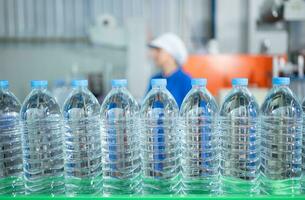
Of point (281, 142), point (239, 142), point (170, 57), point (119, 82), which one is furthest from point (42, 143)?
point (170, 57)

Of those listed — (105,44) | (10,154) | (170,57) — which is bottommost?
(10,154)

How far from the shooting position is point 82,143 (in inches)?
55.1

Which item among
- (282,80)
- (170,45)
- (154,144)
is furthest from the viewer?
(170,45)

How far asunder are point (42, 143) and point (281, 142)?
0.84 meters

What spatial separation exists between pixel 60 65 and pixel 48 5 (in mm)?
818

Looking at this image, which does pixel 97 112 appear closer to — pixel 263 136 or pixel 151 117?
pixel 151 117

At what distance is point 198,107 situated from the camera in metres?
1.42

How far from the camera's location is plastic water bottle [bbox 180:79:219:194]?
1311 mm

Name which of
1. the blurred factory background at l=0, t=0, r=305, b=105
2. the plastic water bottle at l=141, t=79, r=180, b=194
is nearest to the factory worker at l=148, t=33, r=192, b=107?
the plastic water bottle at l=141, t=79, r=180, b=194

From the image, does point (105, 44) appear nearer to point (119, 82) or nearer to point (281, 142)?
point (119, 82)

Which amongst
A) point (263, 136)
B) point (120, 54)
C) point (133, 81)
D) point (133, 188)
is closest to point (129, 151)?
point (133, 188)

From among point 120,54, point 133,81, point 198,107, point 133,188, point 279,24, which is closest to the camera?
point 133,188

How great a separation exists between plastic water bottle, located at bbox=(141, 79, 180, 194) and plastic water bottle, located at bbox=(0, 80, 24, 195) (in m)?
0.44

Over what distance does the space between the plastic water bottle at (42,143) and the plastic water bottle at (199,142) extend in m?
0.43
